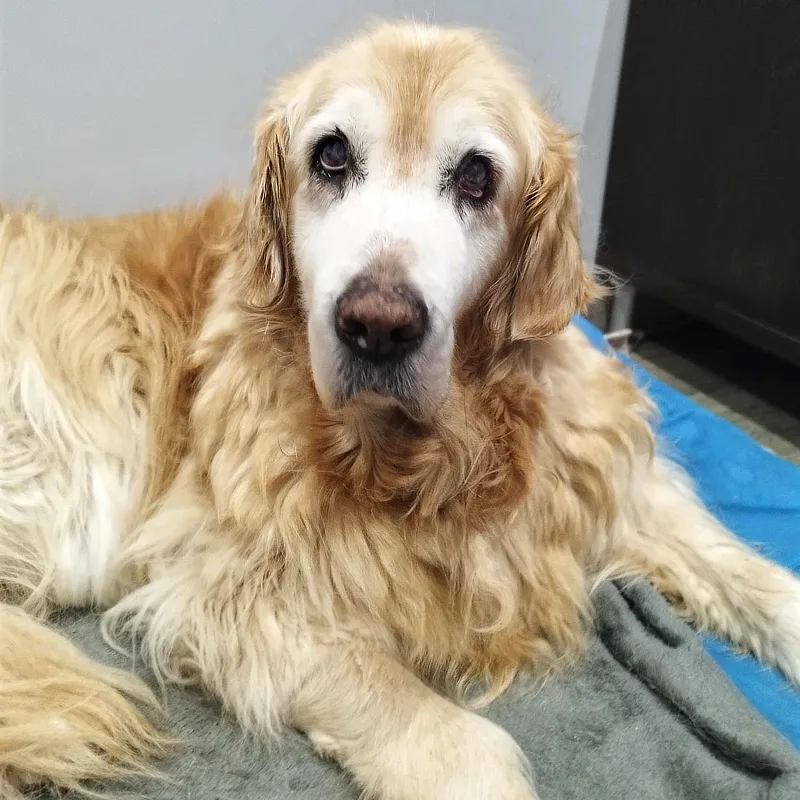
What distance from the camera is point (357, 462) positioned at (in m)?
1.10

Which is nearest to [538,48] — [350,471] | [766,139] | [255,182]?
[766,139]

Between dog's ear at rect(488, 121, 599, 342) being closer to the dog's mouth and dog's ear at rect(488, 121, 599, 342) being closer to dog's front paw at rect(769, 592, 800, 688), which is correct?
the dog's mouth

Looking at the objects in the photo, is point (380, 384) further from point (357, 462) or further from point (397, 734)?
point (397, 734)

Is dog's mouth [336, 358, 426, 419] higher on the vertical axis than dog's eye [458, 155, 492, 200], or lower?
lower

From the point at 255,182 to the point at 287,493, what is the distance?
0.49 meters

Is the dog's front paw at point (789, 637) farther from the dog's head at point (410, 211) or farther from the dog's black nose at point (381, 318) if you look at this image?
the dog's black nose at point (381, 318)

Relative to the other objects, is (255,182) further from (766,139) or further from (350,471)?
(766,139)

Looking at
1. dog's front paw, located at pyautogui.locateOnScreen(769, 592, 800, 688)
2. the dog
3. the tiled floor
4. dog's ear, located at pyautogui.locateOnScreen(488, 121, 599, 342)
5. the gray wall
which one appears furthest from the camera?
the tiled floor

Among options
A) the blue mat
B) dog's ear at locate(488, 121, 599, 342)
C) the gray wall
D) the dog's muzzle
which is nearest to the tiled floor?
the blue mat

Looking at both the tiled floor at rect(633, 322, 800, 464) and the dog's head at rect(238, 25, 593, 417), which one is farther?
the tiled floor at rect(633, 322, 800, 464)

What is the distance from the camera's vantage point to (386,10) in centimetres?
203

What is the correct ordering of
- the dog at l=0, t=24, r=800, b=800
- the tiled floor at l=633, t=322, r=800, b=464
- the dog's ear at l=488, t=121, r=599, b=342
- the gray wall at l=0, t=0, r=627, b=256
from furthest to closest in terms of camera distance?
the tiled floor at l=633, t=322, r=800, b=464, the gray wall at l=0, t=0, r=627, b=256, the dog's ear at l=488, t=121, r=599, b=342, the dog at l=0, t=24, r=800, b=800

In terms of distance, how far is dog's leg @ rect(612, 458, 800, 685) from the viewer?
124cm

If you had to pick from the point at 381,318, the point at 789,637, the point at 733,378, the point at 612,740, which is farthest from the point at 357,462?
the point at 733,378
